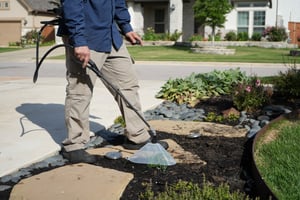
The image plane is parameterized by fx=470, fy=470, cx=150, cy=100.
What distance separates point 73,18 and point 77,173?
139 centimetres

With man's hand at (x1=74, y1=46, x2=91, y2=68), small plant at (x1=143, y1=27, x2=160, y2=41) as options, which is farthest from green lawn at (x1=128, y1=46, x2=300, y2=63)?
man's hand at (x1=74, y1=46, x2=91, y2=68)

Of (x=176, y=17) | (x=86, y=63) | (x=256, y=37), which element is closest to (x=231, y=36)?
(x=256, y=37)

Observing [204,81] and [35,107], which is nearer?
[35,107]

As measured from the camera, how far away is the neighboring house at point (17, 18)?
38.4 m

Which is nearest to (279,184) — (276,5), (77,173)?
(77,173)

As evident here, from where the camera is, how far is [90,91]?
4.68 m

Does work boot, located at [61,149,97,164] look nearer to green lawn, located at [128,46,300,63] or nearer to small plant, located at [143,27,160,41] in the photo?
green lawn, located at [128,46,300,63]

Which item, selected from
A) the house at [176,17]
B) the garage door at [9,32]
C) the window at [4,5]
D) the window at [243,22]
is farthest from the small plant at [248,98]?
the window at [4,5]

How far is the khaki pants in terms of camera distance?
180 inches

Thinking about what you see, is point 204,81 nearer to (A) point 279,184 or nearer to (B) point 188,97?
(B) point 188,97

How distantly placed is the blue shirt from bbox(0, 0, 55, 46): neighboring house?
3469 cm

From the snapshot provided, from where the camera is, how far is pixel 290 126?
5.83 m

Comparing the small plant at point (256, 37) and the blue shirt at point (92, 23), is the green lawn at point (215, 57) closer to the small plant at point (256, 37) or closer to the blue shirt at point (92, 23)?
the small plant at point (256, 37)

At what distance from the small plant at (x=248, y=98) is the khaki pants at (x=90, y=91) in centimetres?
236
